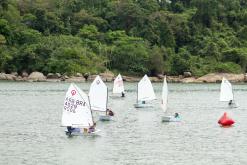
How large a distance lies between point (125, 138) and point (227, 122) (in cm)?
1261

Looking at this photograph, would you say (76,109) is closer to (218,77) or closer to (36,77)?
(36,77)

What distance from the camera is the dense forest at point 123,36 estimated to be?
137000 millimetres

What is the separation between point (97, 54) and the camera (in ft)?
476

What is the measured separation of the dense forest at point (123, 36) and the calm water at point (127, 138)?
2041 inches

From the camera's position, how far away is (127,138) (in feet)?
176

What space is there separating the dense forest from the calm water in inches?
2041

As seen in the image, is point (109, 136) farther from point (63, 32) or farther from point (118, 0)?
point (118, 0)

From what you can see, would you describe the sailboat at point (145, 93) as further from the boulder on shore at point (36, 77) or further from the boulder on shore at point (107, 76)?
the boulder on shore at point (107, 76)

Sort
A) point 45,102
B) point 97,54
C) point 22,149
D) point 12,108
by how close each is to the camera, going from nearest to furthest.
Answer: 1. point 22,149
2. point 12,108
3. point 45,102
4. point 97,54

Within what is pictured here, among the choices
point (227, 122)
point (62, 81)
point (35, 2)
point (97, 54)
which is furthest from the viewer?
point (35, 2)

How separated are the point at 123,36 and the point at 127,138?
95640 mm

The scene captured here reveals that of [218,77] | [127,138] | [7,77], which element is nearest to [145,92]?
[127,138]

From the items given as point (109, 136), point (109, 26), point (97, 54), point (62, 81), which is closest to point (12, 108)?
point (109, 136)

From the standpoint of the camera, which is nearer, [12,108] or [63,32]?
[12,108]
